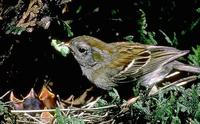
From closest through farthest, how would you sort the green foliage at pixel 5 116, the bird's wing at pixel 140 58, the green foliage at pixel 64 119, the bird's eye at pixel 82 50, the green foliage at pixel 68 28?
the green foliage at pixel 64 119
the green foliage at pixel 5 116
the green foliage at pixel 68 28
the bird's eye at pixel 82 50
the bird's wing at pixel 140 58

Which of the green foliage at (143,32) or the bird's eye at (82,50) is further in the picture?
the green foliage at (143,32)

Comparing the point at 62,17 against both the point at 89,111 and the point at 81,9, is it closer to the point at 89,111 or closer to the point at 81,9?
the point at 81,9

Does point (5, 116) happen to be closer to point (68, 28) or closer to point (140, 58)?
point (68, 28)

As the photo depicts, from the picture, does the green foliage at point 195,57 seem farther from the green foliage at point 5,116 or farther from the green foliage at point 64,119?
the green foliage at point 5,116

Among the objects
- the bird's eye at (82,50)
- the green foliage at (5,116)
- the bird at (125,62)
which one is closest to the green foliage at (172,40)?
the bird at (125,62)

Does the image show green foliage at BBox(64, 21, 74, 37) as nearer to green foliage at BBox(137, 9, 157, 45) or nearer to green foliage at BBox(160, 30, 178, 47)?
green foliage at BBox(137, 9, 157, 45)

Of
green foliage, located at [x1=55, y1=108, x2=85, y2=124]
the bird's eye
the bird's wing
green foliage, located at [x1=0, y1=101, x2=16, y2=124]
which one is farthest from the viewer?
the bird's wing

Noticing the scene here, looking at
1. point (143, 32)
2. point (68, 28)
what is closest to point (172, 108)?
point (143, 32)

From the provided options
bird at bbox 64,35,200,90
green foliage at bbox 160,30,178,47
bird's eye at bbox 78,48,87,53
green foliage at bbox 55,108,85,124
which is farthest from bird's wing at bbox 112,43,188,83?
green foliage at bbox 55,108,85,124
